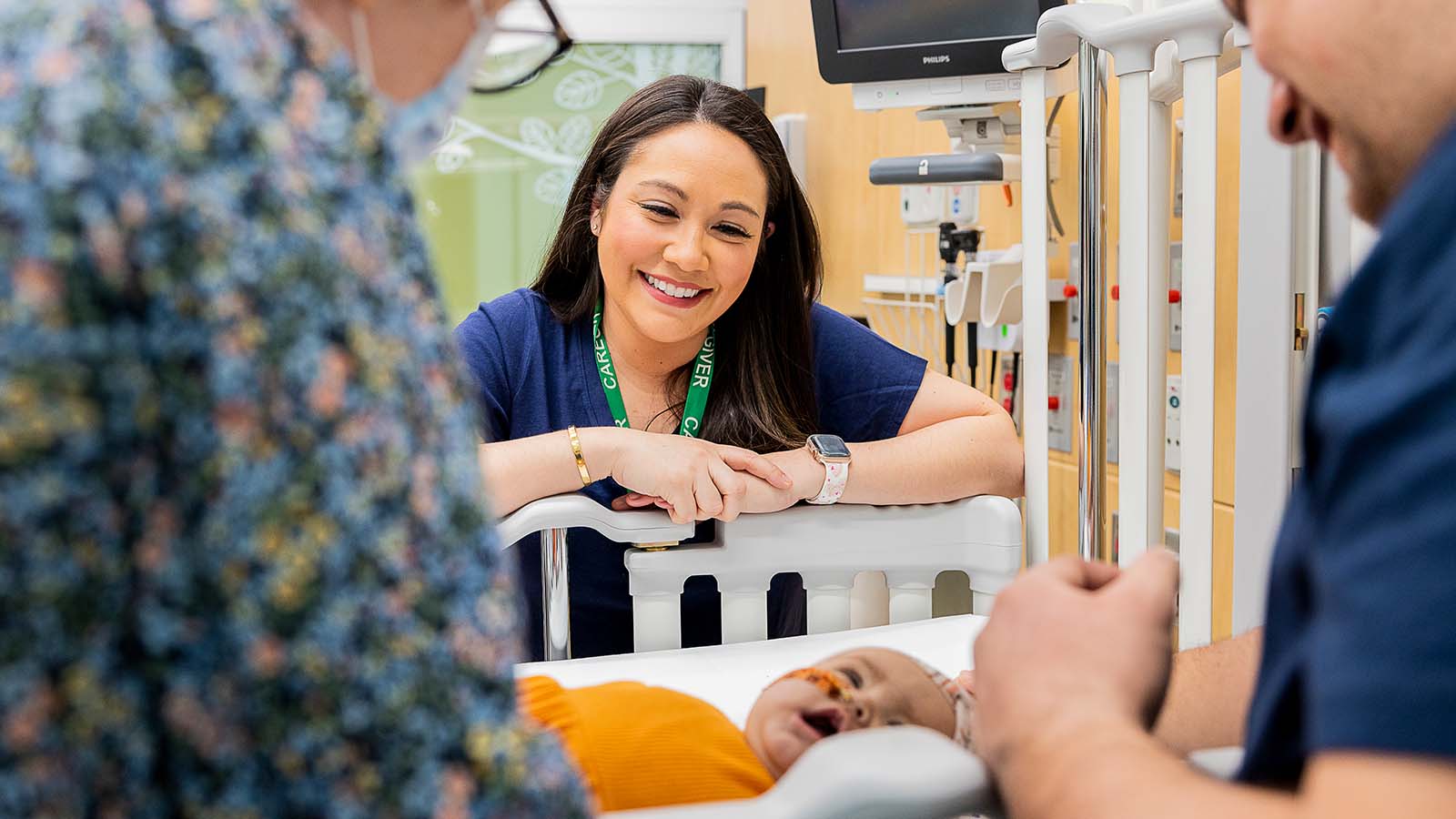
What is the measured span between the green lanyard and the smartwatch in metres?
0.33

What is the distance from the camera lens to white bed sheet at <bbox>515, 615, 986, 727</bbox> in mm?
1359

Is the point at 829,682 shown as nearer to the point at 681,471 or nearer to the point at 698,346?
the point at 681,471

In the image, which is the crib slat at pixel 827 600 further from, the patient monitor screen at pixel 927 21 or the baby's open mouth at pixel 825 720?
the patient monitor screen at pixel 927 21

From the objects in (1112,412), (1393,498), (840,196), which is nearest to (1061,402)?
(1112,412)

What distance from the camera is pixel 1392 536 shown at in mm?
543

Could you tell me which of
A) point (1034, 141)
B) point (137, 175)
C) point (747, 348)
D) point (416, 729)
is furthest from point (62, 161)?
point (747, 348)

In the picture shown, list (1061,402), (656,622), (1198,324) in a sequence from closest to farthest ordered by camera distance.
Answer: (1198,324) → (656,622) → (1061,402)

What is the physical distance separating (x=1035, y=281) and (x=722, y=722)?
756 mm

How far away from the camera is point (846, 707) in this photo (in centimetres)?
113

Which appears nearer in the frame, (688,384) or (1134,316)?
(1134,316)

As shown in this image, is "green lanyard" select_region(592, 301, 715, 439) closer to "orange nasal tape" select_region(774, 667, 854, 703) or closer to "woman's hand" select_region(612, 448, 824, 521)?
A: "woman's hand" select_region(612, 448, 824, 521)

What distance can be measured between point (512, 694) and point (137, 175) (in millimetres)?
286

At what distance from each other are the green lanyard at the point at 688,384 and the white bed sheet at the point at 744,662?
1.59ft

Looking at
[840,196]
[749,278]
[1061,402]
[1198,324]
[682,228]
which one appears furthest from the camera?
[840,196]
